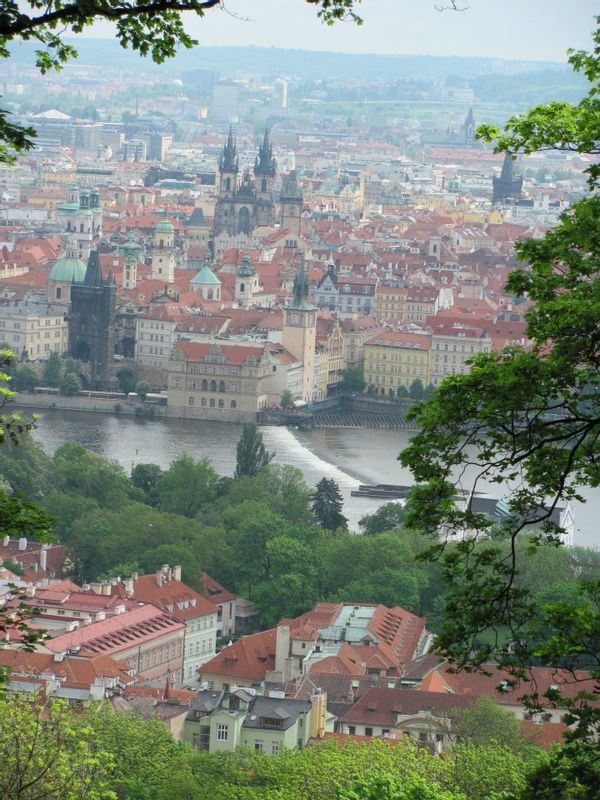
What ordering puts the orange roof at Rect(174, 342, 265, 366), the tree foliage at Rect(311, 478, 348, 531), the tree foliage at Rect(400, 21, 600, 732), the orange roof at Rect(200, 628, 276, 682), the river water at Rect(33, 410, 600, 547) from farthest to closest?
the orange roof at Rect(174, 342, 265, 366), the river water at Rect(33, 410, 600, 547), the tree foliage at Rect(311, 478, 348, 531), the orange roof at Rect(200, 628, 276, 682), the tree foliage at Rect(400, 21, 600, 732)

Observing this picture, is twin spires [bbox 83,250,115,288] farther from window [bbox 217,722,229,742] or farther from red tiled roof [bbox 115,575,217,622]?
window [bbox 217,722,229,742]

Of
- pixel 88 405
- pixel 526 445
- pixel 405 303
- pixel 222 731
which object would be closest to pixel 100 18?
pixel 526 445

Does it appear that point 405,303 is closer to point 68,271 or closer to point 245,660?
point 68,271

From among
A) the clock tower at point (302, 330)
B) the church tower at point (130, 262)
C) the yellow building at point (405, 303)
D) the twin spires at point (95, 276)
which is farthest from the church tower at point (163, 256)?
the clock tower at point (302, 330)

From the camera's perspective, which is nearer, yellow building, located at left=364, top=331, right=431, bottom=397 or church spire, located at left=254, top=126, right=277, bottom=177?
yellow building, located at left=364, top=331, right=431, bottom=397

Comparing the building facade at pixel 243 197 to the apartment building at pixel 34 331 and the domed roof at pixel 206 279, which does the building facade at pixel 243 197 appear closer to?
the domed roof at pixel 206 279

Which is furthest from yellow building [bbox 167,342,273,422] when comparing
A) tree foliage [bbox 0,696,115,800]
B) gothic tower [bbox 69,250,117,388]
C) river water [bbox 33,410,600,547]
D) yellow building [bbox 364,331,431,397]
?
tree foliage [bbox 0,696,115,800]

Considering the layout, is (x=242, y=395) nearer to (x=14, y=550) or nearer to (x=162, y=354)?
(x=162, y=354)

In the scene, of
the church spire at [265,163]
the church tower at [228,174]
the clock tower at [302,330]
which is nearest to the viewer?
the clock tower at [302,330]
